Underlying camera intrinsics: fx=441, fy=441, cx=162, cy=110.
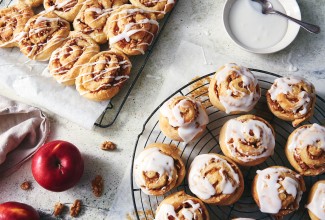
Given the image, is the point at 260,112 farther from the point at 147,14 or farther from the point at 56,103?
the point at 56,103

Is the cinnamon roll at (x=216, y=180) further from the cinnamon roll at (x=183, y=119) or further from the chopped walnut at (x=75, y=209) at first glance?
the chopped walnut at (x=75, y=209)

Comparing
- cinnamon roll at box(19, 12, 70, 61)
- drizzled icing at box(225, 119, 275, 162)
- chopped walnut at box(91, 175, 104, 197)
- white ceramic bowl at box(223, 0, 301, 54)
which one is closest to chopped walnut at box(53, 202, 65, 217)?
chopped walnut at box(91, 175, 104, 197)

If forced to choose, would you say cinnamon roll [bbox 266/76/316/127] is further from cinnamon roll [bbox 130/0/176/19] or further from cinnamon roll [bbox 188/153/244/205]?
cinnamon roll [bbox 130/0/176/19]

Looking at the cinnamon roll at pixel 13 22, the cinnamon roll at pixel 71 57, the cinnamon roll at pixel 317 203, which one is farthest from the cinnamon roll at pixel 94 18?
the cinnamon roll at pixel 317 203

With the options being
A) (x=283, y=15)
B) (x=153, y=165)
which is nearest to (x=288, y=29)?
(x=283, y=15)

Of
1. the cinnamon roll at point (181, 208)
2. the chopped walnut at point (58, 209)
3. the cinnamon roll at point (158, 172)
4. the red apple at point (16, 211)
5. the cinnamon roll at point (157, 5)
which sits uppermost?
the cinnamon roll at point (157, 5)

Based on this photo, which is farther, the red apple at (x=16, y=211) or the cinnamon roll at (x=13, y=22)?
the cinnamon roll at (x=13, y=22)
